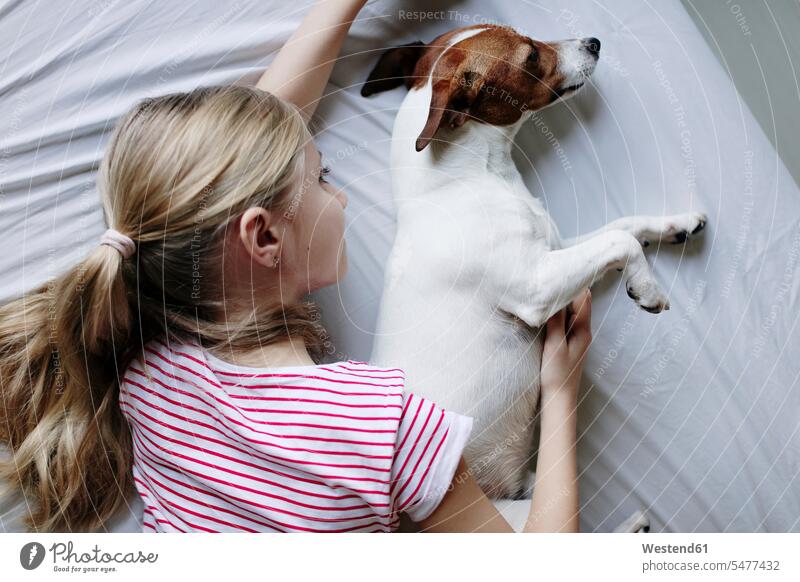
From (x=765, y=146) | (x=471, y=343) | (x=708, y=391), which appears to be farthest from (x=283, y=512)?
(x=765, y=146)

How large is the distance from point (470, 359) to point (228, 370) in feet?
0.69

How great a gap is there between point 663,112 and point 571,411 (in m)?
0.32

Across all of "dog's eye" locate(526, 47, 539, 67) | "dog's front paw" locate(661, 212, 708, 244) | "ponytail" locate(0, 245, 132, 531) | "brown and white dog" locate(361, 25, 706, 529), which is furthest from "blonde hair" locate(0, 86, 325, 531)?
"dog's front paw" locate(661, 212, 708, 244)

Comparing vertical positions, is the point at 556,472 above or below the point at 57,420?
below

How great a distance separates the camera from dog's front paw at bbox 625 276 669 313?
60 centimetres

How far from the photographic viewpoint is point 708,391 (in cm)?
63

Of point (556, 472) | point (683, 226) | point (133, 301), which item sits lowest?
point (556, 472)

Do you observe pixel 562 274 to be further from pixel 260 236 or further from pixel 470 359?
pixel 260 236

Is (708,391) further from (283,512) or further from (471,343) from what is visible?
(283,512)

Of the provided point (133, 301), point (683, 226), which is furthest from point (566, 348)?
point (133, 301)

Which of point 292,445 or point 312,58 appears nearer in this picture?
point 292,445

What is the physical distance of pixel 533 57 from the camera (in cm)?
58

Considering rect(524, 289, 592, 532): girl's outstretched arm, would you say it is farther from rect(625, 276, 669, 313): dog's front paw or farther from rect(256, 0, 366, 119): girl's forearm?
rect(256, 0, 366, 119): girl's forearm
